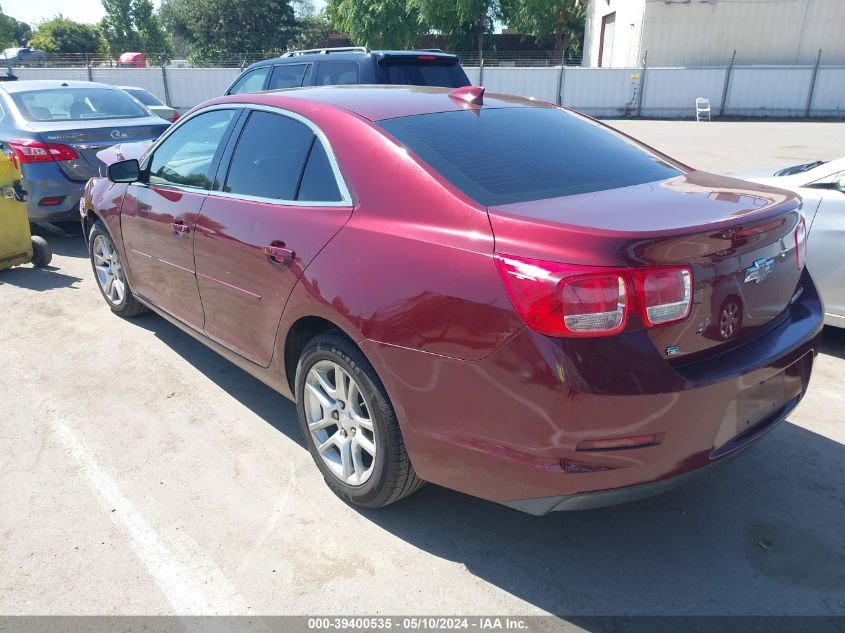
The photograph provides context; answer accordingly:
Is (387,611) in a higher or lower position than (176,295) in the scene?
lower

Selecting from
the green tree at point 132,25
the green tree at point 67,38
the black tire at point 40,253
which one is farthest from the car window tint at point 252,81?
the green tree at point 132,25

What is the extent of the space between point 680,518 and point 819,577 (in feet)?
1.80

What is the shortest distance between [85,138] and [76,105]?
1035 millimetres

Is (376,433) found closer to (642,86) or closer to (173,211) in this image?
(173,211)

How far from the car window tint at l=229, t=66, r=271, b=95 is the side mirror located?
4.64 m

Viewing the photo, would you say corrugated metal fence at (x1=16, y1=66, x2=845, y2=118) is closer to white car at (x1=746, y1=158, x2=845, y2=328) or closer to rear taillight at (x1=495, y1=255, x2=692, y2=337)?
white car at (x1=746, y1=158, x2=845, y2=328)

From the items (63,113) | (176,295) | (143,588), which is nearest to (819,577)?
(143,588)

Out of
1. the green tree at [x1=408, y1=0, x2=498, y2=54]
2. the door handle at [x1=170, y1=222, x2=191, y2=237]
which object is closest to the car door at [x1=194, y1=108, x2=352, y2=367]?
the door handle at [x1=170, y1=222, x2=191, y2=237]

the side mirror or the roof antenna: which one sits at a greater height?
the roof antenna

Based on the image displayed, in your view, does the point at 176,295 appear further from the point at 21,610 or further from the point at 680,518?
the point at 680,518

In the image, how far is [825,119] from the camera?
80.1ft

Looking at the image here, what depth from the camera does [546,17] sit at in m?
36.6

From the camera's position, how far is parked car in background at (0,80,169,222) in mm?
6961

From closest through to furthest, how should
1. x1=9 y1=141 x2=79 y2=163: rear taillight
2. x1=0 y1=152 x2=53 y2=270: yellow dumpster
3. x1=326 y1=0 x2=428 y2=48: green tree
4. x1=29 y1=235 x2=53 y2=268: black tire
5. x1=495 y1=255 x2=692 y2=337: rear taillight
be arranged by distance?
1. x1=495 y1=255 x2=692 y2=337: rear taillight
2. x1=0 y1=152 x2=53 y2=270: yellow dumpster
3. x1=29 y1=235 x2=53 y2=268: black tire
4. x1=9 y1=141 x2=79 y2=163: rear taillight
5. x1=326 y1=0 x2=428 y2=48: green tree
